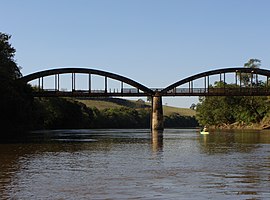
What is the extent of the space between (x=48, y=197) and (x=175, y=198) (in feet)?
14.8

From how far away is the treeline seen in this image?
6076 inches

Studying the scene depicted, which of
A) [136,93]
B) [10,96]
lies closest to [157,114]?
[136,93]

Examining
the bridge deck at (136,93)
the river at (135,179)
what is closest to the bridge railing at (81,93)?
the bridge deck at (136,93)

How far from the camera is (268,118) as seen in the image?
146 meters

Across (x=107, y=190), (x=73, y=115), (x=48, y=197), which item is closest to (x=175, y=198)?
(x=107, y=190)

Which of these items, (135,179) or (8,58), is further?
(8,58)

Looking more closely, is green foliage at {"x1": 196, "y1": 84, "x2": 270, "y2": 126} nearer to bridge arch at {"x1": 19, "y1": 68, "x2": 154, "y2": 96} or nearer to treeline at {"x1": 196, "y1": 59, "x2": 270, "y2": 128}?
treeline at {"x1": 196, "y1": 59, "x2": 270, "y2": 128}

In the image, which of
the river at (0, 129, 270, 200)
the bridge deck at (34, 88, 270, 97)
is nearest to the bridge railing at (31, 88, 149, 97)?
the bridge deck at (34, 88, 270, 97)

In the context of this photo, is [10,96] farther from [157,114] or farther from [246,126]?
[246,126]

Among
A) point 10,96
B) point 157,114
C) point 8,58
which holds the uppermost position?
point 8,58

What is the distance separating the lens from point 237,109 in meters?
166

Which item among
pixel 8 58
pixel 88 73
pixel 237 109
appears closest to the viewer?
pixel 8 58

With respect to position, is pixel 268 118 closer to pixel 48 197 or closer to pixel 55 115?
pixel 55 115

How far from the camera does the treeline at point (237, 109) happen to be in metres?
154
